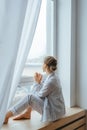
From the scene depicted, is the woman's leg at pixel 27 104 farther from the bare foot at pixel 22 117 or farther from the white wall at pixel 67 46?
the white wall at pixel 67 46

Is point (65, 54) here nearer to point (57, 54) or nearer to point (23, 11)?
point (57, 54)

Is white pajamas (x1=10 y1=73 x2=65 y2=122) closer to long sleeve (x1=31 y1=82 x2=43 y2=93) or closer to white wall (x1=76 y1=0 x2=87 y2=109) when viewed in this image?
long sleeve (x1=31 y1=82 x2=43 y2=93)

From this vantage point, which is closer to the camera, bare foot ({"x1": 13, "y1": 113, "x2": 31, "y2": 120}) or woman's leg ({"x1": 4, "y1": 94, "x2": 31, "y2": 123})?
woman's leg ({"x1": 4, "y1": 94, "x2": 31, "y2": 123})

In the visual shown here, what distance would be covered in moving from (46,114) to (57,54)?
0.73 m

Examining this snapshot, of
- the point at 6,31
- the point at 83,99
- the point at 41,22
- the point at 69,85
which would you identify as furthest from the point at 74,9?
the point at 6,31

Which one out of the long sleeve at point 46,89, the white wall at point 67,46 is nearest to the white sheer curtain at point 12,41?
the long sleeve at point 46,89

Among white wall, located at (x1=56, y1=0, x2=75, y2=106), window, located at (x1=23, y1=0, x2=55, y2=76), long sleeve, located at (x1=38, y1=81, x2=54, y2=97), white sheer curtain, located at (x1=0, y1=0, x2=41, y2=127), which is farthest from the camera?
white wall, located at (x1=56, y1=0, x2=75, y2=106)

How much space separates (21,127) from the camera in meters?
1.68

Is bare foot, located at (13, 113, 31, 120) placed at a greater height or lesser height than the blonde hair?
lesser

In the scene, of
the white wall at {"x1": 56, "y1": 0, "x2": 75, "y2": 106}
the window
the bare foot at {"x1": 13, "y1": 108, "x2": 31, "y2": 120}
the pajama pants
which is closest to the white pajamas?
the pajama pants

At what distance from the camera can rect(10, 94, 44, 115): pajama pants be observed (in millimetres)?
1748

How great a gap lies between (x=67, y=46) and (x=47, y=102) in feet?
2.13

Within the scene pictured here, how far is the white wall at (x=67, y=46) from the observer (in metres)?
2.21

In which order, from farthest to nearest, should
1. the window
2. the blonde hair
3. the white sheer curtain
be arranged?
the window
the blonde hair
the white sheer curtain
